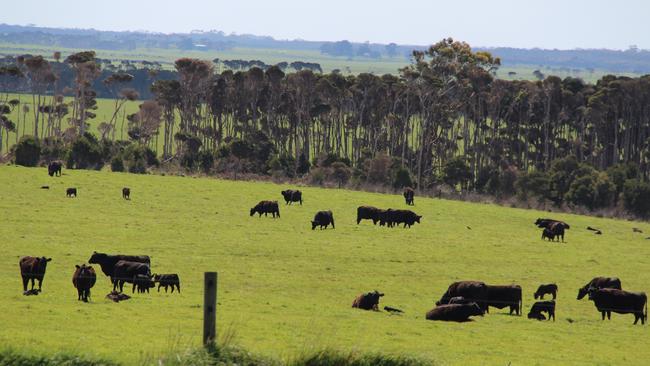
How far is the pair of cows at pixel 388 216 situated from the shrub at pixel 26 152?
1236 inches

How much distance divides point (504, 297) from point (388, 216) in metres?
22.5

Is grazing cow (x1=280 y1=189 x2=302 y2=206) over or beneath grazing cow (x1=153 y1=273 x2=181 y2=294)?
beneath

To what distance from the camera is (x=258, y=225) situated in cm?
4853

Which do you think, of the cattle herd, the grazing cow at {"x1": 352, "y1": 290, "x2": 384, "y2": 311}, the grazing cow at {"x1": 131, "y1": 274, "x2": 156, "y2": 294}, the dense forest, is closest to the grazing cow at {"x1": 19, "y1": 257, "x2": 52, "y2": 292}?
the cattle herd

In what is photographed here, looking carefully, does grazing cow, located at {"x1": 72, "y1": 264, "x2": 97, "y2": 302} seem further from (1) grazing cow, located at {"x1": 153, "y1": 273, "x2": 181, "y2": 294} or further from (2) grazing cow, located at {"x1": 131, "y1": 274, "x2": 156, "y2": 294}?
(1) grazing cow, located at {"x1": 153, "y1": 273, "x2": 181, "y2": 294}

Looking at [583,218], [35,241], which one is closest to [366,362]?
[35,241]

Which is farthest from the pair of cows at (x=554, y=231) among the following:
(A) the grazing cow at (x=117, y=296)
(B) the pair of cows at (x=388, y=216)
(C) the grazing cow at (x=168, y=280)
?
(A) the grazing cow at (x=117, y=296)

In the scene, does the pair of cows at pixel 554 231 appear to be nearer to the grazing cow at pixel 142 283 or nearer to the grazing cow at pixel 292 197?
the grazing cow at pixel 292 197

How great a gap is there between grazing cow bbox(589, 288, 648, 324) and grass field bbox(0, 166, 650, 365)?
1.63ft

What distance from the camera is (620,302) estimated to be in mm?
30188

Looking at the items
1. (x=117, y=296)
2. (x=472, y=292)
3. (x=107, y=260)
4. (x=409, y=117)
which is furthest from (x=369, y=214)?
(x=409, y=117)

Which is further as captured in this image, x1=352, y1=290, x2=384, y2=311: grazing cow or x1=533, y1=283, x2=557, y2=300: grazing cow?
x1=533, y1=283, x2=557, y2=300: grazing cow

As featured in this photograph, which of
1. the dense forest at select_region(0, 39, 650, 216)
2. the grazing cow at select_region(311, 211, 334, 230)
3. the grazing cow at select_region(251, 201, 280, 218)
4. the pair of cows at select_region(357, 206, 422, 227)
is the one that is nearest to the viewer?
the grazing cow at select_region(311, 211, 334, 230)

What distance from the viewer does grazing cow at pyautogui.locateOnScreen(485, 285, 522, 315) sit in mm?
29906
